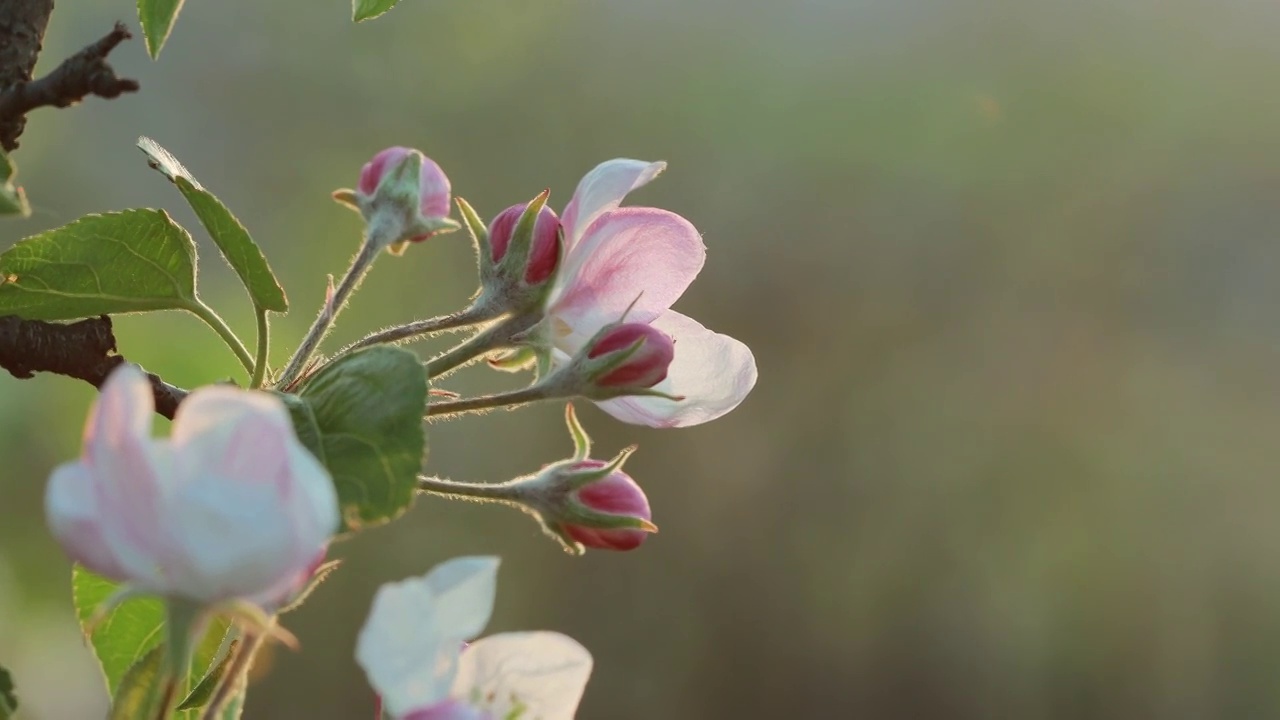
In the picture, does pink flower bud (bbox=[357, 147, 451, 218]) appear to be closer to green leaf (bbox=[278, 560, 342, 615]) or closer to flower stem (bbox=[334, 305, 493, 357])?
flower stem (bbox=[334, 305, 493, 357])

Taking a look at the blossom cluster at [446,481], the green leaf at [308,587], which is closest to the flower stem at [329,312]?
the blossom cluster at [446,481]

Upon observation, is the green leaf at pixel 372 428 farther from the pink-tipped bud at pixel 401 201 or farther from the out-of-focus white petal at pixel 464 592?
the pink-tipped bud at pixel 401 201

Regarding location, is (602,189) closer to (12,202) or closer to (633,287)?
(633,287)

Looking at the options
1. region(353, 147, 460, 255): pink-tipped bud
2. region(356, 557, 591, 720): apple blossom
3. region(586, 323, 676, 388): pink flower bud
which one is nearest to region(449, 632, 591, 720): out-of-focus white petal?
region(356, 557, 591, 720): apple blossom

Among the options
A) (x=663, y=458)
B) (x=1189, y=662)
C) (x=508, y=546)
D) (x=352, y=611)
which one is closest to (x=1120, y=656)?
(x=1189, y=662)

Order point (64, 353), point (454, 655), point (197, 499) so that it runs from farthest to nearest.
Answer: point (64, 353) → point (454, 655) → point (197, 499)

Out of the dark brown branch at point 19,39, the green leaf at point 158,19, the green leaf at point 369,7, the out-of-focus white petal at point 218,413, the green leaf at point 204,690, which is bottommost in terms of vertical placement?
the green leaf at point 204,690

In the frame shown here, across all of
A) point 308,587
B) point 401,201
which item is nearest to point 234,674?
point 308,587
